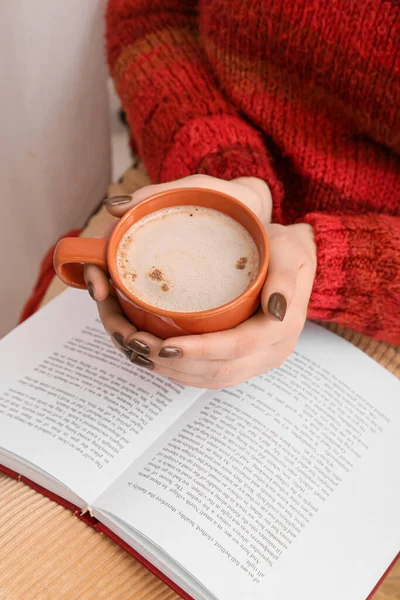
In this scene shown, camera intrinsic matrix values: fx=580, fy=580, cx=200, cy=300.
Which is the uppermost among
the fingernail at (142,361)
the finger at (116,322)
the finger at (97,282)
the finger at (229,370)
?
the finger at (97,282)

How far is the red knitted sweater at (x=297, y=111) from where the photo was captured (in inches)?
23.5

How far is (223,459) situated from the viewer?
54 centimetres

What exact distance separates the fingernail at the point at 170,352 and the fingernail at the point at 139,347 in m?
0.02

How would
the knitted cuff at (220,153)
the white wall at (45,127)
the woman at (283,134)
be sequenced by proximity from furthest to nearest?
1. the white wall at (45,127)
2. the knitted cuff at (220,153)
3. the woman at (283,134)

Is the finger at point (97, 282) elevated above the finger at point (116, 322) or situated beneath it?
elevated above

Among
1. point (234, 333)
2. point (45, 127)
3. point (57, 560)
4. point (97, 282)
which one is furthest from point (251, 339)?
point (45, 127)

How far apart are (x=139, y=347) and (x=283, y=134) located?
367mm

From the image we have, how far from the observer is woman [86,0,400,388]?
0.53 meters

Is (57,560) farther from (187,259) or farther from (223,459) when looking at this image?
(187,259)

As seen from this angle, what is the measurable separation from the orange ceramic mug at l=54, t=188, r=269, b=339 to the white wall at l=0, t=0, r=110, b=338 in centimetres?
39

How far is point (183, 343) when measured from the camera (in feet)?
1.44

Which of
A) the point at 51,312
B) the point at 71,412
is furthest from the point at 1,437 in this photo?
the point at 51,312

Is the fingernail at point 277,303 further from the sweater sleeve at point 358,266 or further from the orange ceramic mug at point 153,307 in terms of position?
the sweater sleeve at point 358,266

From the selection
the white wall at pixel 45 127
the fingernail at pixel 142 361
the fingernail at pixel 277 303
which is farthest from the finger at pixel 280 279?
the white wall at pixel 45 127
